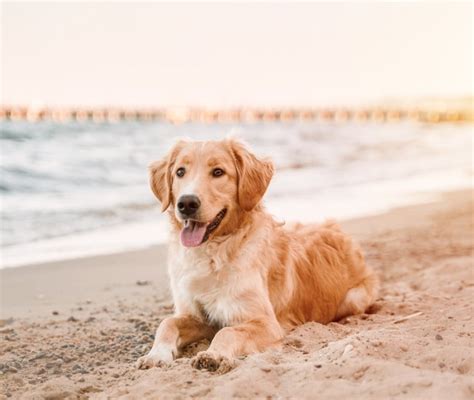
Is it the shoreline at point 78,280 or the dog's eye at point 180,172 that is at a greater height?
the dog's eye at point 180,172

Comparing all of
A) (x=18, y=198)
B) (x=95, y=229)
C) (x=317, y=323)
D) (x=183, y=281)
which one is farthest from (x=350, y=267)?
(x=18, y=198)

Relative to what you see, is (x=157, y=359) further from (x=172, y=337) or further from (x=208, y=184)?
(x=208, y=184)

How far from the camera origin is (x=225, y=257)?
4.68 meters

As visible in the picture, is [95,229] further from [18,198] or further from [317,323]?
[317,323]

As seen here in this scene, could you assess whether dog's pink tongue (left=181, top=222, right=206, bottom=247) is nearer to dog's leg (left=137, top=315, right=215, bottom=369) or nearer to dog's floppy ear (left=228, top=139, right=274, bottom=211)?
dog's floppy ear (left=228, top=139, right=274, bottom=211)

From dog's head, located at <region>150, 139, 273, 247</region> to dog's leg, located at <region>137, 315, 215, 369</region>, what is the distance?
1.76ft

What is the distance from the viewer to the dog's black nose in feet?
14.2

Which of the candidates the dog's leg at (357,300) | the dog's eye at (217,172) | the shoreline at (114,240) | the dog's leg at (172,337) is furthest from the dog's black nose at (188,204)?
the shoreline at (114,240)

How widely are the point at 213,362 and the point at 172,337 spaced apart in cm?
66

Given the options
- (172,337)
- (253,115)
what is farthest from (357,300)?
(253,115)

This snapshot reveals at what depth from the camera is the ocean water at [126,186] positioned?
9.05m

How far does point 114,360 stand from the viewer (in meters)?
4.39

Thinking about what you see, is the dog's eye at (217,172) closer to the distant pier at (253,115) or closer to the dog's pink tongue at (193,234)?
the dog's pink tongue at (193,234)

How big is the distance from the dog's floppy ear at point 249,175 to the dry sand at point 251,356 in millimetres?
974
